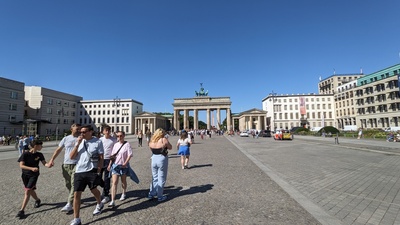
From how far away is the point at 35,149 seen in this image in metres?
5.04

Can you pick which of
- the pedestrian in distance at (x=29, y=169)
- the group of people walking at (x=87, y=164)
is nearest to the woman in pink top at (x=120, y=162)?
the group of people walking at (x=87, y=164)

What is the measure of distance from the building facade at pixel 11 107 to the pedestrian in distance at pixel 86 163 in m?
64.1

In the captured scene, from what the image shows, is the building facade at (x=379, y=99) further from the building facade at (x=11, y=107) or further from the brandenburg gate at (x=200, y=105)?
the building facade at (x=11, y=107)

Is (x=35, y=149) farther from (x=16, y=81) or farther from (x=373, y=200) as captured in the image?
(x=16, y=81)

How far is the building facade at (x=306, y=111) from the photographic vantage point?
95750mm

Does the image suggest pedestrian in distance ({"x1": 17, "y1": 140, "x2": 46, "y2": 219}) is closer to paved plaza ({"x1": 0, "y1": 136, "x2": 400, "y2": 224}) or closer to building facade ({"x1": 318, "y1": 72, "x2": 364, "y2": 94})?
paved plaza ({"x1": 0, "y1": 136, "x2": 400, "y2": 224})

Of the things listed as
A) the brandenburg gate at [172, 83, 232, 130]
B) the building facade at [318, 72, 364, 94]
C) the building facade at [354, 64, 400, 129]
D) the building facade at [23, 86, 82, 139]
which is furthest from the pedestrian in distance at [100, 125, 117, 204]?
the building facade at [318, 72, 364, 94]

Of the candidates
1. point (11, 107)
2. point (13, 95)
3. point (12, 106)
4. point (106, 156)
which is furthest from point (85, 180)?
point (13, 95)

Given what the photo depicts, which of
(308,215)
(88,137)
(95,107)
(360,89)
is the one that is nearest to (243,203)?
(308,215)

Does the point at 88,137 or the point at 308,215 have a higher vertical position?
the point at 88,137

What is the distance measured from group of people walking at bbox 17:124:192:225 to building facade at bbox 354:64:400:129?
7572 centimetres

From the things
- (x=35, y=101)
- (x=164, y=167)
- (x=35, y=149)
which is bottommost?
(x=164, y=167)

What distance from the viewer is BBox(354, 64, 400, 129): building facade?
59.1 metres

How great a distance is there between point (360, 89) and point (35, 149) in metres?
92.1
